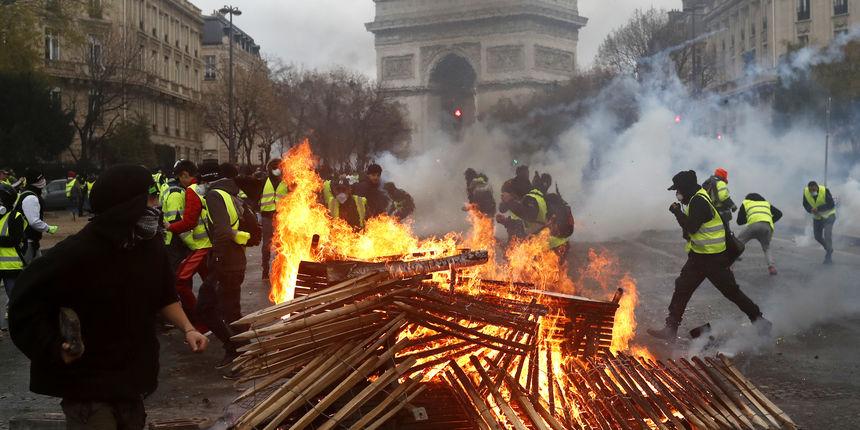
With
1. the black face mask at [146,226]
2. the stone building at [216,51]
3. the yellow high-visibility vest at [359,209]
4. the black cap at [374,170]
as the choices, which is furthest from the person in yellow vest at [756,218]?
the stone building at [216,51]

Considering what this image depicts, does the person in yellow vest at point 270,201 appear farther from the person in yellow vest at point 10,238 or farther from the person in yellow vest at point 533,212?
the person in yellow vest at point 10,238

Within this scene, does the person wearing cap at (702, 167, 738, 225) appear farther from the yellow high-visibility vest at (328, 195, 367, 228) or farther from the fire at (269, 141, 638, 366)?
the yellow high-visibility vest at (328, 195, 367, 228)

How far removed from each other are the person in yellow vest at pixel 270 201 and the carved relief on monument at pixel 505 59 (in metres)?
55.9

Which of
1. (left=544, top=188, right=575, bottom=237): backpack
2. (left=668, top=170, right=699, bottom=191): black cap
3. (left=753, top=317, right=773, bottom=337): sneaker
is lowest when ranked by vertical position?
(left=753, top=317, right=773, bottom=337): sneaker

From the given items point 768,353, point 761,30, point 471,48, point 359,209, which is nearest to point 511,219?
point 359,209

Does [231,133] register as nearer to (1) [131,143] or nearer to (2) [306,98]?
(1) [131,143]

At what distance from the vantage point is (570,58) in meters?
69.1

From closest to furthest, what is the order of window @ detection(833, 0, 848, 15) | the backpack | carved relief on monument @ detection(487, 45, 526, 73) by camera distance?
the backpack → window @ detection(833, 0, 848, 15) → carved relief on monument @ detection(487, 45, 526, 73)

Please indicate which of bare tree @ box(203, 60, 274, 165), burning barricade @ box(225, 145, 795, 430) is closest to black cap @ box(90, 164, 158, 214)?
burning barricade @ box(225, 145, 795, 430)

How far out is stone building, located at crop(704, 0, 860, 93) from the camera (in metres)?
47.8

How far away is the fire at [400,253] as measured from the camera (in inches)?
236

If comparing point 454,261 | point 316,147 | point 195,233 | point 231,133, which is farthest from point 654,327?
point 316,147

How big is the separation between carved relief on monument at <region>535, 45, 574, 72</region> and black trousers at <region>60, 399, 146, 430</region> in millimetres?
65214

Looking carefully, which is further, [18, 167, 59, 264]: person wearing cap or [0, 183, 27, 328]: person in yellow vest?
[18, 167, 59, 264]: person wearing cap
